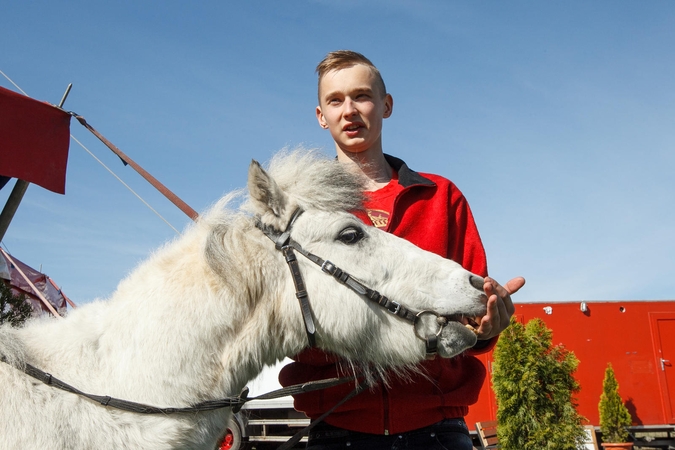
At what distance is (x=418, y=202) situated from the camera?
106 inches

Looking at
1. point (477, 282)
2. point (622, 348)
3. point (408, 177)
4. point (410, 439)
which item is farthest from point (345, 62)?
point (622, 348)

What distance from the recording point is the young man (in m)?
2.33

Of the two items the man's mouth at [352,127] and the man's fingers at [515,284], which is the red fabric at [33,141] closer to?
the man's mouth at [352,127]

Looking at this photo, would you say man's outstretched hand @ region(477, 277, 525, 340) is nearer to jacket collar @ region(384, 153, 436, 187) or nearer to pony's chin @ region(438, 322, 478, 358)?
pony's chin @ region(438, 322, 478, 358)

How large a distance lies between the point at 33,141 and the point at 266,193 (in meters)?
3.47

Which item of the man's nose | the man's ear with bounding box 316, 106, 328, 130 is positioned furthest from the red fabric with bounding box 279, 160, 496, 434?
the man's ear with bounding box 316, 106, 328, 130

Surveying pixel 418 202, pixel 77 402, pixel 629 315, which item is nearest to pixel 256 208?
pixel 418 202

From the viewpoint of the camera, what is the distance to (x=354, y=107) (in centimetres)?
281

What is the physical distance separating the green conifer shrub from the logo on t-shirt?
11952 mm

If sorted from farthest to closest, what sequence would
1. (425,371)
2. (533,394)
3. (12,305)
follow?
(533,394) < (12,305) < (425,371)

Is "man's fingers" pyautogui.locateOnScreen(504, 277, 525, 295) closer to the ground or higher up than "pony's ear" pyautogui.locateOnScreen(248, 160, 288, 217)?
closer to the ground

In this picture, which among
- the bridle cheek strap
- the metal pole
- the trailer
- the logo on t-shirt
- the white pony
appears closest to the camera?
the white pony

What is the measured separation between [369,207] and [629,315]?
42.4 ft

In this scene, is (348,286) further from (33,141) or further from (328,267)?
(33,141)
